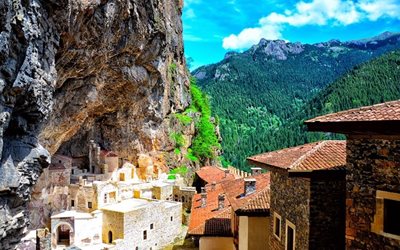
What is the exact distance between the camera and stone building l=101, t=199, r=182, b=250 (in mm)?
28078

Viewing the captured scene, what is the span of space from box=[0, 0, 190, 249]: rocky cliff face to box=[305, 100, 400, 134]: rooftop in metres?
8.96

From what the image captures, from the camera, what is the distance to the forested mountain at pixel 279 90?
8619 centimetres

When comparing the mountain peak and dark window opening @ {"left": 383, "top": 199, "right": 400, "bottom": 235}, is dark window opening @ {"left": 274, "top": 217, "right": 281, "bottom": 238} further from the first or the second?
the mountain peak

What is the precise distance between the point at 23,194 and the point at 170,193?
2693 cm

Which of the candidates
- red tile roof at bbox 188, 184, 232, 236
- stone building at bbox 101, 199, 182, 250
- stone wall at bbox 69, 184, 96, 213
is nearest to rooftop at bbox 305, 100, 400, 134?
red tile roof at bbox 188, 184, 232, 236

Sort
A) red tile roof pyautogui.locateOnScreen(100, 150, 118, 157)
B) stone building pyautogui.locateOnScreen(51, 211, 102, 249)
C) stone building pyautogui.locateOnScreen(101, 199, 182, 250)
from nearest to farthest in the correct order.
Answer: stone building pyautogui.locateOnScreen(51, 211, 102, 249), stone building pyautogui.locateOnScreen(101, 199, 182, 250), red tile roof pyautogui.locateOnScreen(100, 150, 118, 157)

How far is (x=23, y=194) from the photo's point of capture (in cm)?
1216

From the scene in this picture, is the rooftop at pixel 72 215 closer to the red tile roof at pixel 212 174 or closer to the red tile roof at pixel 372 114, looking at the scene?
the red tile roof at pixel 212 174

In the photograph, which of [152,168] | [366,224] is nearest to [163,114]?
[152,168]

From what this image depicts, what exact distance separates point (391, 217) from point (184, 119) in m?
44.0

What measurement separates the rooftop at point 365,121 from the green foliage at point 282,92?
45.9 metres

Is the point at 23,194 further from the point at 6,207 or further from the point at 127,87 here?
the point at 127,87

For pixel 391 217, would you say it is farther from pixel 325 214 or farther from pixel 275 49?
pixel 275 49

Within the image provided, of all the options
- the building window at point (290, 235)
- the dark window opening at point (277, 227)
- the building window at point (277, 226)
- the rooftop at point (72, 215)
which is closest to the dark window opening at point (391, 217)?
the building window at point (290, 235)
